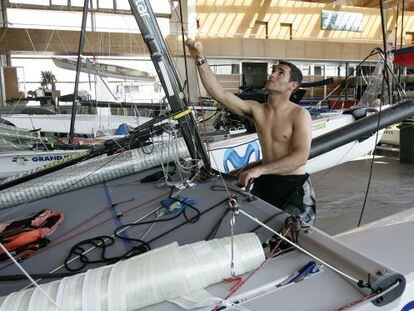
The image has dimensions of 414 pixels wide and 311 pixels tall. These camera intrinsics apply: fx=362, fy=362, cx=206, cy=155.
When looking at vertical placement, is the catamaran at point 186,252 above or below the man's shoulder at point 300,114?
below

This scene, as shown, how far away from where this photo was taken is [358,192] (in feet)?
18.4

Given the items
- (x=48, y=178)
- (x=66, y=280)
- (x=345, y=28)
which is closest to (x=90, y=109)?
(x=48, y=178)

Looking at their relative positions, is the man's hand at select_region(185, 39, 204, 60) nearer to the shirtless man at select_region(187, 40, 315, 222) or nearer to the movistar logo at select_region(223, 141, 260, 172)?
the shirtless man at select_region(187, 40, 315, 222)

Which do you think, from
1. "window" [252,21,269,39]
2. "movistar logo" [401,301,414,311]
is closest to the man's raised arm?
Answer: "movistar logo" [401,301,414,311]

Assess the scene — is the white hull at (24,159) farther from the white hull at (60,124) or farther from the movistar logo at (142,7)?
the movistar logo at (142,7)

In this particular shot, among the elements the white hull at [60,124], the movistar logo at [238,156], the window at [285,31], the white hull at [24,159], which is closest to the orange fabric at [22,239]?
the movistar logo at [238,156]

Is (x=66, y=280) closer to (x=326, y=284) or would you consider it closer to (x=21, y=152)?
(x=326, y=284)

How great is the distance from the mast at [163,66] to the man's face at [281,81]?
618 mm

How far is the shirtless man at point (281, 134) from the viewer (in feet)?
7.54

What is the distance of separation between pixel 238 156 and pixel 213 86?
6.10 ft

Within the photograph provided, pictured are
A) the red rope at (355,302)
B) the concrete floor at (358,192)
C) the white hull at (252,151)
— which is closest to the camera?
the red rope at (355,302)

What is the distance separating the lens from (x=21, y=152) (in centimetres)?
478

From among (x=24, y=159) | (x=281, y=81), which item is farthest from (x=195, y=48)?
(x=24, y=159)

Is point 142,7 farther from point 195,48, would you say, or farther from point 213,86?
point 213,86
